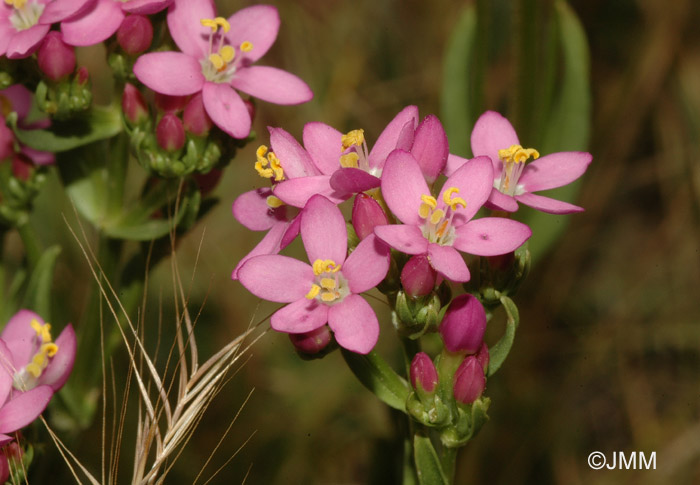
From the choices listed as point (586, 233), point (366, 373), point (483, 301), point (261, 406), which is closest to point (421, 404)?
point (366, 373)

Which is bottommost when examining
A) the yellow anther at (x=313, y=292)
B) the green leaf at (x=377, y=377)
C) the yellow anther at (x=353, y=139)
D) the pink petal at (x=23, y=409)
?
the green leaf at (x=377, y=377)

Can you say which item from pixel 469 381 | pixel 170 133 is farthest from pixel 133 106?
pixel 469 381

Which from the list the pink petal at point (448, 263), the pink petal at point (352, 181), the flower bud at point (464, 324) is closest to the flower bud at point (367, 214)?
the pink petal at point (352, 181)

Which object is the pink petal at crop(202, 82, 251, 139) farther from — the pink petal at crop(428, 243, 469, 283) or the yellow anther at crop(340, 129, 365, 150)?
the pink petal at crop(428, 243, 469, 283)

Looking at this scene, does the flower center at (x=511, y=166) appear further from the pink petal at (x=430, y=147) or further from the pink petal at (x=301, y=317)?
the pink petal at (x=301, y=317)

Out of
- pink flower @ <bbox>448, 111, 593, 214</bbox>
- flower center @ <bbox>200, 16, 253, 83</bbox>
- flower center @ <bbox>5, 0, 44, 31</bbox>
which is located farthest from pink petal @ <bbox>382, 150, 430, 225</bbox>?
flower center @ <bbox>5, 0, 44, 31</bbox>

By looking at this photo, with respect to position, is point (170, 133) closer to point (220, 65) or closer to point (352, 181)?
point (220, 65)
